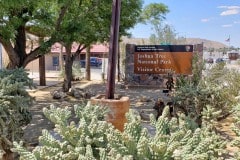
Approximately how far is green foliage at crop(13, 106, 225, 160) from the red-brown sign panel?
580 inches

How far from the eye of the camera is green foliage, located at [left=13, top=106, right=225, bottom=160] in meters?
3.12

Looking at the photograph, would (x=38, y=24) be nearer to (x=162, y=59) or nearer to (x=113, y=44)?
(x=113, y=44)

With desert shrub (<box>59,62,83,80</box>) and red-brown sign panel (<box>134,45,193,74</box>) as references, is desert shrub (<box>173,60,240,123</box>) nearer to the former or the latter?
red-brown sign panel (<box>134,45,193,74</box>)

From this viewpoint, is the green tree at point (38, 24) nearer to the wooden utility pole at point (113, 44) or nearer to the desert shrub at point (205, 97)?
the wooden utility pole at point (113, 44)

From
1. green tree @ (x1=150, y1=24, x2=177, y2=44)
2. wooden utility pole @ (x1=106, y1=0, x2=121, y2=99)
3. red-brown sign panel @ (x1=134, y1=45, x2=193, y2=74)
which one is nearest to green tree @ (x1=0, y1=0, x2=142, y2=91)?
wooden utility pole @ (x1=106, y1=0, x2=121, y2=99)

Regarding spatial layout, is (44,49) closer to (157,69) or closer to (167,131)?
(167,131)

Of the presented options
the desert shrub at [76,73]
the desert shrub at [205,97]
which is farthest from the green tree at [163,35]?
the desert shrub at [205,97]

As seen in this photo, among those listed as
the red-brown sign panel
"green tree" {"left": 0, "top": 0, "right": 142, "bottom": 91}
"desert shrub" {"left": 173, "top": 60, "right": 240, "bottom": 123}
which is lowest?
"desert shrub" {"left": 173, "top": 60, "right": 240, "bottom": 123}

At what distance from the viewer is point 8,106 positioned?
562 cm

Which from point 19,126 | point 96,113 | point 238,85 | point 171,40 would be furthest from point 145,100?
point 171,40

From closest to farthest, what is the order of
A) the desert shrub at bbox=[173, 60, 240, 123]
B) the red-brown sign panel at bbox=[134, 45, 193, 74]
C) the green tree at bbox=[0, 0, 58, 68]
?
the desert shrub at bbox=[173, 60, 240, 123] < the green tree at bbox=[0, 0, 58, 68] < the red-brown sign panel at bbox=[134, 45, 193, 74]

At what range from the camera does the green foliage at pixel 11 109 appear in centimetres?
554

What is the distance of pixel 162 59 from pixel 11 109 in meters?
13.7

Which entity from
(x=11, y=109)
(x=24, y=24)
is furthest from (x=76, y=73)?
(x=11, y=109)
